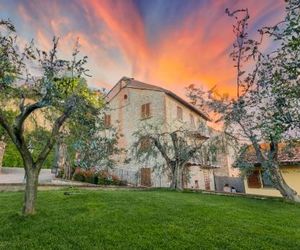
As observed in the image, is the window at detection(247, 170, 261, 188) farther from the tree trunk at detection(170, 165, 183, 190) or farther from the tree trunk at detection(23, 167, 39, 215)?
the tree trunk at detection(23, 167, 39, 215)

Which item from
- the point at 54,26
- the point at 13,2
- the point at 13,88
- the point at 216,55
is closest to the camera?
the point at 13,88

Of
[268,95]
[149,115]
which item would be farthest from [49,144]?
[149,115]

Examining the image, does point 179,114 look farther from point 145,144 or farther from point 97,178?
point 97,178

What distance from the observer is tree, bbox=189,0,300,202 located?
639 cm

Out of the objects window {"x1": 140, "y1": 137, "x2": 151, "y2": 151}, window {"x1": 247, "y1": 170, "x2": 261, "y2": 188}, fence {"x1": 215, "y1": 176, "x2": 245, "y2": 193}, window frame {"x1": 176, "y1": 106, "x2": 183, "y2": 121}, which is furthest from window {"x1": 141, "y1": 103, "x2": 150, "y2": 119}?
window {"x1": 247, "y1": 170, "x2": 261, "y2": 188}

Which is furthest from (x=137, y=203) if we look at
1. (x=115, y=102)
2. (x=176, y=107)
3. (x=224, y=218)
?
(x=115, y=102)

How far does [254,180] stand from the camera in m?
18.1

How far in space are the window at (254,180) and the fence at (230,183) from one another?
703 centimetres

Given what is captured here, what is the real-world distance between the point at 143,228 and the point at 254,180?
13829mm

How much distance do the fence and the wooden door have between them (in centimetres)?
895

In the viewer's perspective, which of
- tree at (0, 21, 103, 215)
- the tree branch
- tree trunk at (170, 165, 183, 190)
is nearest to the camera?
tree at (0, 21, 103, 215)

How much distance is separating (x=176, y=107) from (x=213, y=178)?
9370 millimetres

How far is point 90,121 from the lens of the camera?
27.0 ft

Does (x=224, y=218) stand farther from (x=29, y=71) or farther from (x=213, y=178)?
(x=213, y=178)
